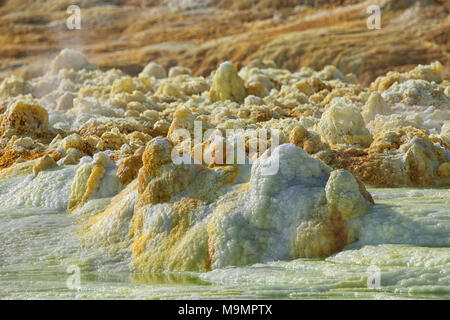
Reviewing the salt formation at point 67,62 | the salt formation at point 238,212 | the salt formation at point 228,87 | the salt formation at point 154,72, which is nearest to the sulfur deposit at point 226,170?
the salt formation at point 238,212

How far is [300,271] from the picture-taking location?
565 centimetres

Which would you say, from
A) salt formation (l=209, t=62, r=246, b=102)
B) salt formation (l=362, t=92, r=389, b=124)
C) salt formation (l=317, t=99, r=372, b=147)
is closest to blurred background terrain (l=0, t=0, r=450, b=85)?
salt formation (l=209, t=62, r=246, b=102)

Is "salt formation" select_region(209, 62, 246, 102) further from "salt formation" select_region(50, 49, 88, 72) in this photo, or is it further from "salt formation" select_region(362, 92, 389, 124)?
"salt formation" select_region(50, 49, 88, 72)

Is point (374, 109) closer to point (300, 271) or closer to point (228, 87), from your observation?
point (228, 87)

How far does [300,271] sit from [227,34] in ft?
80.5

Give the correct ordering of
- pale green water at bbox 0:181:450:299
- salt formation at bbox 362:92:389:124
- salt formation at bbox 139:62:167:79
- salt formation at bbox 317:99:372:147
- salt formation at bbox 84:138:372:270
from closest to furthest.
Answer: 1. pale green water at bbox 0:181:450:299
2. salt formation at bbox 84:138:372:270
3. salt formation at bbox 317:99:372:147
4. salt formation at bbox 362:92:389:124
5. salt formation at bbox 139:62:167:79

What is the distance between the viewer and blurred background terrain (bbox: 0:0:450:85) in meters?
25.5

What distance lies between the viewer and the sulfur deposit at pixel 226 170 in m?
6.08

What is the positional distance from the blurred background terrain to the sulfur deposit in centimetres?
1134

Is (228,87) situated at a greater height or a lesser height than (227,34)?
lesser

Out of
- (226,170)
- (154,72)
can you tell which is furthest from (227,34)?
(226,170)

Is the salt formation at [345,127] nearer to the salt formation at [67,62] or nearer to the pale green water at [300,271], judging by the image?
the pale green water at [300,271]

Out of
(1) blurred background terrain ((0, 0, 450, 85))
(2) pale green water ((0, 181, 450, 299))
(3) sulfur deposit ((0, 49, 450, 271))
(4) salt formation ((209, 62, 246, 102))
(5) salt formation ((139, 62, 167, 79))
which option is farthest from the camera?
(1) blurred background terrain ((0, 0, 450, 85))
